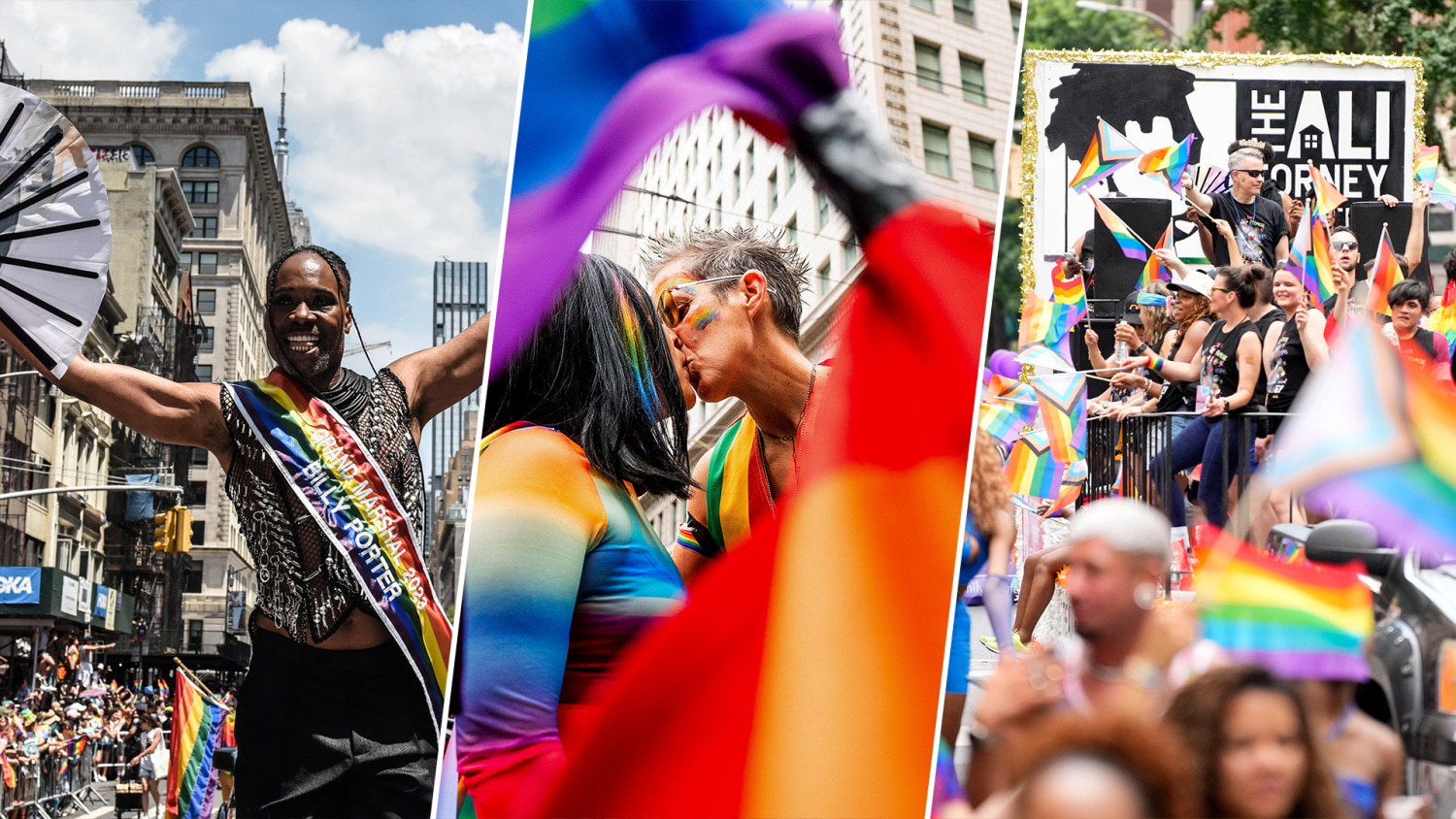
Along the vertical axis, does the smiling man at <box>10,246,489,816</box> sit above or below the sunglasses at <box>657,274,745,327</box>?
below

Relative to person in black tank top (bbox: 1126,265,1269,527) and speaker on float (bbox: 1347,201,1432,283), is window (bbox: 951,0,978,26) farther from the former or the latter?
speaker on float (bbox: 1347,201,1432,283)

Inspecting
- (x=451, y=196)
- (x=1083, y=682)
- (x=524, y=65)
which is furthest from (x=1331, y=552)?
(x=451, y=196)

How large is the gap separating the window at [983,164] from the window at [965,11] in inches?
5.2

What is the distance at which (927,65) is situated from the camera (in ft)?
4.76

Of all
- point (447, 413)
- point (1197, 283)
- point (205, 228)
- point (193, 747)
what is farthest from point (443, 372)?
point (1197, 283)

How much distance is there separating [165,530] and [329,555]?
99 centimetres

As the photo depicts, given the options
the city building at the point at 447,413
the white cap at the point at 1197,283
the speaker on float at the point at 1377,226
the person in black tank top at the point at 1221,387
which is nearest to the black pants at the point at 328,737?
the city building at the point at 447,413

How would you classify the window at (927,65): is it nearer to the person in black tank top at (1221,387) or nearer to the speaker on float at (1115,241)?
the person in black tank top at (1221,387)

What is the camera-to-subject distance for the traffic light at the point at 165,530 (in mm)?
3379

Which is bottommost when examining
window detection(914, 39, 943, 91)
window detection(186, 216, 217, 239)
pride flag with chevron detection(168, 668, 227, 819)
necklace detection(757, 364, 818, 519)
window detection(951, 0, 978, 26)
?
pride flag with chevron detection(168, 668, 227, 819)

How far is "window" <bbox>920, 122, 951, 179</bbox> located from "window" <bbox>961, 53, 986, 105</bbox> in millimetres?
42

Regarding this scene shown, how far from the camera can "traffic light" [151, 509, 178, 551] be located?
338 cm

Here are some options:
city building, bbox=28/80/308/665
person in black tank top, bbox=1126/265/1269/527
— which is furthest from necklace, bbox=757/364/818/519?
person in black tank top, bbox=1126/265/1269/527

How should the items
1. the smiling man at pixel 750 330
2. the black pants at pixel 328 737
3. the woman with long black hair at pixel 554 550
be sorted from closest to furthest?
the woman with long black hair at pixel 554 550, the smiling man at pixel 750 330, the black pants at pixel 328 737
